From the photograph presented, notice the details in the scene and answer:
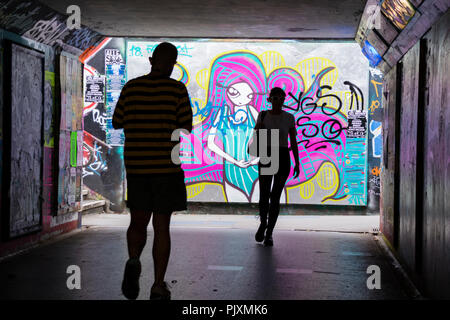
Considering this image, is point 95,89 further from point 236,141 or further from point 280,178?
point 280,178

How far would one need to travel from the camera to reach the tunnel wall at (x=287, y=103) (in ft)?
37.0

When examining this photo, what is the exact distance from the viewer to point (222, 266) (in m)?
6.12

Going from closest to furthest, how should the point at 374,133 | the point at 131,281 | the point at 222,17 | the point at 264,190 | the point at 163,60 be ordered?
1. the point at 131,281
2. the point at 163,60
3. the point at 264,190
4. the point at 222,17
5. the point at 374,133

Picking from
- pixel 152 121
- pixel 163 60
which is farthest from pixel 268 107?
pixel 152 121

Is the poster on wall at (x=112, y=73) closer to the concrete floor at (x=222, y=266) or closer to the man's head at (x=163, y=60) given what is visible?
the concrete floor at (x=222, y=266)

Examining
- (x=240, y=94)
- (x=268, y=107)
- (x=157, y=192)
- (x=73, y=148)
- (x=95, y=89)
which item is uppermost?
(x=95, y=89)

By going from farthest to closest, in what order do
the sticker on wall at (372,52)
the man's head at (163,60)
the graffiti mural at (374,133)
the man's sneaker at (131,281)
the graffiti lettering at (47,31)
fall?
the graffiti mural at (374,133) < the sticker on wall at (372,52) < the graffiti lettering at (47,31) < the man's head at (163,60) < the man's sneaker at (131,281)

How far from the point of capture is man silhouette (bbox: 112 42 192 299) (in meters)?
4.11

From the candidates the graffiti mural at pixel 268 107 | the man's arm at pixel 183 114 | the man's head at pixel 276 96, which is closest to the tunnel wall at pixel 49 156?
the man's head at pixel 276 96

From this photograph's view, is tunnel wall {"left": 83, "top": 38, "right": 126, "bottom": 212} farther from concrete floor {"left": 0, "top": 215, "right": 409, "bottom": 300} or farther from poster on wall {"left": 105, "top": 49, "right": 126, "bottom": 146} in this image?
concrete floor {"left": 0, "top": 215, "right": 409, "bottom": 300}

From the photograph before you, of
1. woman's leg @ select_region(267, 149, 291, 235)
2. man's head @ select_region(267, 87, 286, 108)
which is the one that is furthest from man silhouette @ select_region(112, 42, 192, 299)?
man's head @ select_region(267, 87, 286, 108)

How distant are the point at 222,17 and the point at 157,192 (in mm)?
4393

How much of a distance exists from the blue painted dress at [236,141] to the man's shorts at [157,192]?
7355mm
